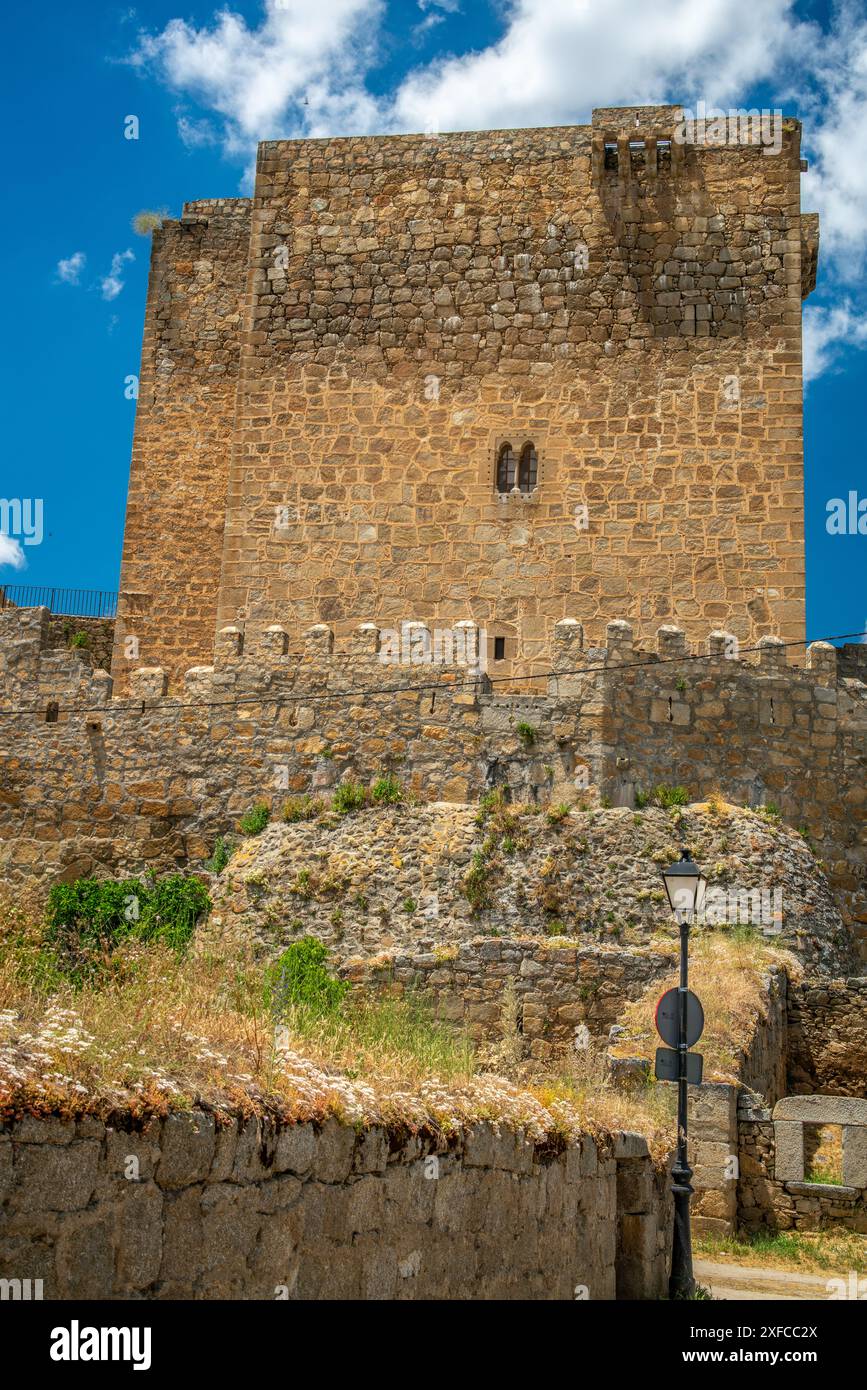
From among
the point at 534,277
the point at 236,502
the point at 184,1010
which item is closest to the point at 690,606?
the point at 534,277

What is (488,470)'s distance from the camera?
65.6ft

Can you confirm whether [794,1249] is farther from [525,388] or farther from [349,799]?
[525,388]

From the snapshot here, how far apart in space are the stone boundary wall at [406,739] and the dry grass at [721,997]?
2187 millimetres

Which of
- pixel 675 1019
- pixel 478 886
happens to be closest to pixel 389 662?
pixel 478 886

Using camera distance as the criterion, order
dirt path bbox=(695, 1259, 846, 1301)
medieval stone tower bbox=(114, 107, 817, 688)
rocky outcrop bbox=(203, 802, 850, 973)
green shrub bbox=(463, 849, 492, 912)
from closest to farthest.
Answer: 1. dirt path bbox=(695, 1259, 846, 1301)
2. rocky outcrop bbox=(203, 802, 850, 973)
3. green shrub bbox=(463, 849, 492, 912)
4. medieval stone tower bbox=(114, 107, 817, 688)

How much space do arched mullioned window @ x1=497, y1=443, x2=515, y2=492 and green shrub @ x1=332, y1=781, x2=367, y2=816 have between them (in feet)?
17.9

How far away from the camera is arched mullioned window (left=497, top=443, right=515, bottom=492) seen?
65.7ft

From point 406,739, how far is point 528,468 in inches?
202

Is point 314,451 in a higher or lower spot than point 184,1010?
higher

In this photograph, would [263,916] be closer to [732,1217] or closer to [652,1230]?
[732,1217]

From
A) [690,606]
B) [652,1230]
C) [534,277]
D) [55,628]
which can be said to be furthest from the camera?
[55,628]

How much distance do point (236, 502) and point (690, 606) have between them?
6.38 meters

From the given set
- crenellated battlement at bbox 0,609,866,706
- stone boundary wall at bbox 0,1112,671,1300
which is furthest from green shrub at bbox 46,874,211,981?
stone boundary wall at bbox 0,1112,671,1300

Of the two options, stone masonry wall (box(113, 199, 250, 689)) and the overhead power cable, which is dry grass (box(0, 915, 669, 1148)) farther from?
stone masonry wall (box(113, 199, 250, 689))
